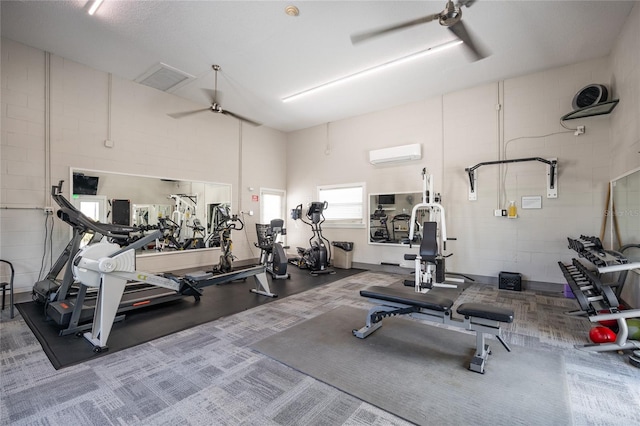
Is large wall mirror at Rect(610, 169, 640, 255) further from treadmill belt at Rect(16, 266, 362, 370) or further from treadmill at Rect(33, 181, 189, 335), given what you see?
treadmill at Rect(33, 181, 189, 335)

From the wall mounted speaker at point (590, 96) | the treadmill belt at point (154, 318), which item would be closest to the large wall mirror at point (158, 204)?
the treadmill belt at point (154, 318)

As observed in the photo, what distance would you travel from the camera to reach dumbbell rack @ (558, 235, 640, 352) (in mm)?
2541

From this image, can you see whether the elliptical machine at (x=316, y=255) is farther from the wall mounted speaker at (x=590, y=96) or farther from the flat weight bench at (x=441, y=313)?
the wall mounted speaker at (x=590, y=96)

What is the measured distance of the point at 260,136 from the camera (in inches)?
301

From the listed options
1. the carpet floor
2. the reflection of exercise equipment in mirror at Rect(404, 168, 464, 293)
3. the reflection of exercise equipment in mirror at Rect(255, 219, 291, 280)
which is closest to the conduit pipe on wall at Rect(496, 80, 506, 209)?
the reflection of exercise equipment in mirror at Rect(404, 168, 464, 293)

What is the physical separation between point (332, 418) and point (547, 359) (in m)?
2.07

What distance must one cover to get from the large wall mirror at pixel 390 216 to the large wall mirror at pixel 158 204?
11.6 feet

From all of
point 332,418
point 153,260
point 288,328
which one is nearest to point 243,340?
point 288,328

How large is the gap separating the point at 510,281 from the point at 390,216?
101 inches

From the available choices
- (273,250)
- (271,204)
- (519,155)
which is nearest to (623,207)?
(519,155)

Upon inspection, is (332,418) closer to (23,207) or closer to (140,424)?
(140,424)

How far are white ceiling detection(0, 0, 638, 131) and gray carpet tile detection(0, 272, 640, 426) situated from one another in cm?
380

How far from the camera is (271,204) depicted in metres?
8.04

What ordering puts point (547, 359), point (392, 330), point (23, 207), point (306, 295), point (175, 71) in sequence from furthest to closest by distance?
1. point (175, 71)
2. point (306, 295)
3. point (23, 207)
4. point (392, 330)
5. point (547, 359)
